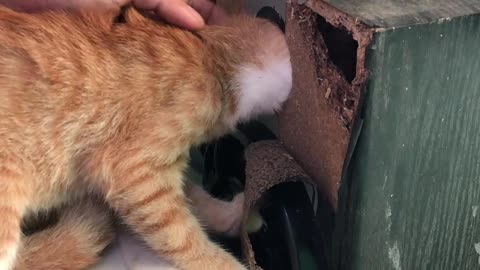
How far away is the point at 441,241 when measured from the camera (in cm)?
89

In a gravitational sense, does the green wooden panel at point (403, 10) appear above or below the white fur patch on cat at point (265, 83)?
above

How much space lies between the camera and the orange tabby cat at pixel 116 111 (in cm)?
90

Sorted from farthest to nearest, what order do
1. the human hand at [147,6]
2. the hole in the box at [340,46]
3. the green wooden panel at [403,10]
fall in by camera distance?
the human hand at [147,6]
the hole in the box at [340,46]
the green wooden panel at [403,10]

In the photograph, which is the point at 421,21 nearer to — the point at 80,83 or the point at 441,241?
the point at 441,241

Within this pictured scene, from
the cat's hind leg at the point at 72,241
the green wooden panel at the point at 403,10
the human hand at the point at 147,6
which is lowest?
the cat's hind leg at the point at 72,241

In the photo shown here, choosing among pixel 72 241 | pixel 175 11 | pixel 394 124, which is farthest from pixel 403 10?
pixel 72 241

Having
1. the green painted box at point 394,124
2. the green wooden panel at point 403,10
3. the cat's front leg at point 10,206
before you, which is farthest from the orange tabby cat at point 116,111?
the green wooden panel at point 403,10

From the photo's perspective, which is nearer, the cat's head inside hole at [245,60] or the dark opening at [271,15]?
the cat's head inside hole at [245,60]

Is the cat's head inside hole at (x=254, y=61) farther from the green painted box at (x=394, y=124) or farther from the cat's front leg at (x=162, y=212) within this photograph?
the cat's front leg at (x=162, y=212)

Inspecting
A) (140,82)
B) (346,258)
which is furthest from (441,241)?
(140,82)

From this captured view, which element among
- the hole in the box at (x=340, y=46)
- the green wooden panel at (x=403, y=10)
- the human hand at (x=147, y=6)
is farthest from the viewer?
the human hand at (x=147, y=6)

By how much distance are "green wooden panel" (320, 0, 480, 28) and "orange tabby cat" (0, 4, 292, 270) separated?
0.24m

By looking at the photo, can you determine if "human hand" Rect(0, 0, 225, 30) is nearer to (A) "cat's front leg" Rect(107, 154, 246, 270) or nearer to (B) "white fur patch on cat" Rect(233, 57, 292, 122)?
(B) "white fur patch on cat" Rect(233, 57, 292, 122)

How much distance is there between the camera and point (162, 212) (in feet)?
3.10
